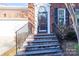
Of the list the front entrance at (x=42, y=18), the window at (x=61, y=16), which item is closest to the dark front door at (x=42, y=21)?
the front entrance at (x=42, y=18)

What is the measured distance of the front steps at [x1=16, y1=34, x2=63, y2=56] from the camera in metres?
2.98

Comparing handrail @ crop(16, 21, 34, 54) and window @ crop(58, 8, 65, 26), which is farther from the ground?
window @ crop(58, 8, 65, 26)

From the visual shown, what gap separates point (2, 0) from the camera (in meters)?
2.96

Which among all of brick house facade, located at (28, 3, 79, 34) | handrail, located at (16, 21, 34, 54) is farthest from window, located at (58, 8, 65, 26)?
handrail, located at (16, 21, 34, 54)

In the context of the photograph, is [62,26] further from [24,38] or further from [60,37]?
[24,38]

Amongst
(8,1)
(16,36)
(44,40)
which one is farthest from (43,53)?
(8,1)

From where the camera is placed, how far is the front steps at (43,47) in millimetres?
2981

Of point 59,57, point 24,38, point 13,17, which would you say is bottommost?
point 59,57

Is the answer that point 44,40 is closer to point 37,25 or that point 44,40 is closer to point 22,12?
point 37,25

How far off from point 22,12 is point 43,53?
18.4 inches

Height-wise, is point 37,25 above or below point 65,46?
above

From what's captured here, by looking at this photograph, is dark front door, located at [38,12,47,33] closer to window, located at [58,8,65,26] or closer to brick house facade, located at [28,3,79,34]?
brick house facade, located at [28,3,79,34]

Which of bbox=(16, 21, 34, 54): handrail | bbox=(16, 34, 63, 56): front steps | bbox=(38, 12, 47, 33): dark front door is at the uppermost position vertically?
bbox=(38, 12, 47, 33): dark front door

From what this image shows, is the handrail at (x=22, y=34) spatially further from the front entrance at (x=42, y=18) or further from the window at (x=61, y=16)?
the window at (x=61, y=16)
